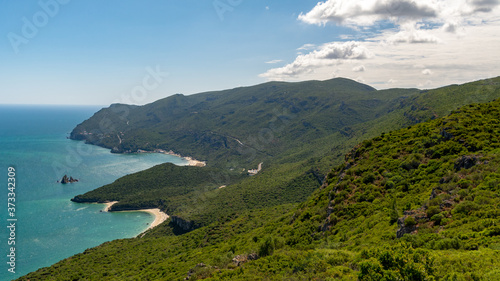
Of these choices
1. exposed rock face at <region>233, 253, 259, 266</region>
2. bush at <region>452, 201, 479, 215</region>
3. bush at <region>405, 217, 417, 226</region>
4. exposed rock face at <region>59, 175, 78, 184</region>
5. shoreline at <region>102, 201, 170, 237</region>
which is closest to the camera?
bush at <region>452, 201, 479, 215</region>

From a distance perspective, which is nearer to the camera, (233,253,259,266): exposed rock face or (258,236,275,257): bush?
(233,253,259,266): exposed rock face

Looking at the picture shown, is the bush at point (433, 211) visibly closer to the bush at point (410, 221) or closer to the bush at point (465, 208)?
the bush at point (465, 208)

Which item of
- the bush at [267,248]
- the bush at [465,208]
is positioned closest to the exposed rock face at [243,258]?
the bush at [267,248]

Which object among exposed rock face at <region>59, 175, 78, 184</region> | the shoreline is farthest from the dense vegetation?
exposed rock face at <region>59, 175, 78, 184</region>

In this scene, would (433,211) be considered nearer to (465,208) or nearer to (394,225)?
(465,208)

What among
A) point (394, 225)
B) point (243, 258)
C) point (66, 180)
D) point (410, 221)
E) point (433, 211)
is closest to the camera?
point (410, 221)

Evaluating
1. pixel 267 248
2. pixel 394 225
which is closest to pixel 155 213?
pixel 267 248

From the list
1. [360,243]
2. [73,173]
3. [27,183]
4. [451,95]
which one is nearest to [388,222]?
[360,243]

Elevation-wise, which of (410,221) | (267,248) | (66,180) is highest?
(410,221)

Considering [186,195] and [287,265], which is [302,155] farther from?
[287,265]

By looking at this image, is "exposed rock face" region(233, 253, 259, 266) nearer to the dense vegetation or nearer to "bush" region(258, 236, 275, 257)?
the dense vegetation

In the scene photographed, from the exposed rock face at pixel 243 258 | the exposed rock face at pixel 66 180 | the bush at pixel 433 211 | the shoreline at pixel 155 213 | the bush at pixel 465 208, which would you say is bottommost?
the shoreline at pixel 155 213
